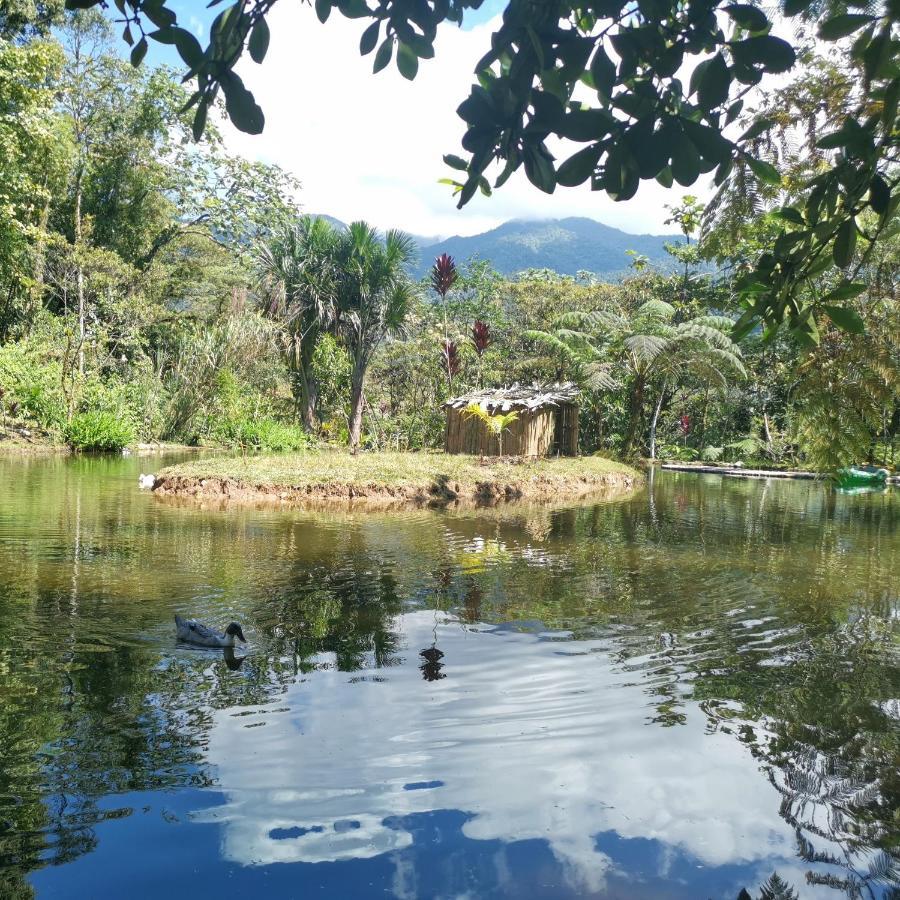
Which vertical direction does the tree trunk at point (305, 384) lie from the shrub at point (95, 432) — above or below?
above

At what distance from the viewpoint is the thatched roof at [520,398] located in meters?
20.5

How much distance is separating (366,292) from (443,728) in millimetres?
21080

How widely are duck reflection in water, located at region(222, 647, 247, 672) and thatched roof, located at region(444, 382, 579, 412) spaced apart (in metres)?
15.9

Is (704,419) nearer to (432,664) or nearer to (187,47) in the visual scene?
(432,664)

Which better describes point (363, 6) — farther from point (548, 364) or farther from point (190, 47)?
point (548, 364)

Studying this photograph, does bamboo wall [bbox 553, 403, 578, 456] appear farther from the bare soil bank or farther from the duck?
the duck

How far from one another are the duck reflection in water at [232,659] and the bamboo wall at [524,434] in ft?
52.1

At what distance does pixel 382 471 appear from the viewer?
45.9 ft

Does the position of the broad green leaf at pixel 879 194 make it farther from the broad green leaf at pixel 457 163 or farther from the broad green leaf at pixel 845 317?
the broad green leaf at pixel 457 163

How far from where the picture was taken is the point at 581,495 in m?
15.8

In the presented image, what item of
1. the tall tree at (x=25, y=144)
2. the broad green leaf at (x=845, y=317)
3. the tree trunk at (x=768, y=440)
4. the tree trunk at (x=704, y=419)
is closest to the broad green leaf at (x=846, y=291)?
the broad green leaf at (x=845, y=317)

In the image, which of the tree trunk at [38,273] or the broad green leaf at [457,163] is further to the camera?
the tree trunk at [38,273]

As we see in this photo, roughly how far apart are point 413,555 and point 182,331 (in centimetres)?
2137

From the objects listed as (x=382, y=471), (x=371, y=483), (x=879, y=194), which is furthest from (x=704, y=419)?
(x=879, y=194)
